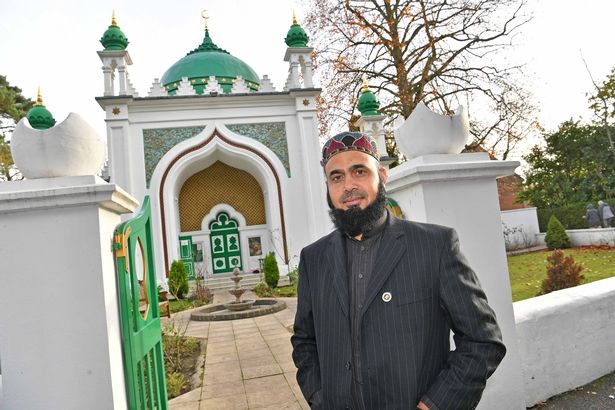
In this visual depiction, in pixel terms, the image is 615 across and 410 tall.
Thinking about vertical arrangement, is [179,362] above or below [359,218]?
below

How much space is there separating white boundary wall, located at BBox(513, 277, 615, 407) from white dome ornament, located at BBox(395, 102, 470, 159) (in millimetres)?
1380

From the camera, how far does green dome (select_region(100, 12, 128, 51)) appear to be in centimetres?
1279

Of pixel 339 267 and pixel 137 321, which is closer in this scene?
pixel 339 267

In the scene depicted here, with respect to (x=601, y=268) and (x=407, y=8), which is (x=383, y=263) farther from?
(x=407, y=8)

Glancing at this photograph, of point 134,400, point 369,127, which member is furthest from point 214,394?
point 369,127

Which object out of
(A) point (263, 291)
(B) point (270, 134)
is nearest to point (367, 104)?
(A) point (263, 291)

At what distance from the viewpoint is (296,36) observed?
1384 centimetres

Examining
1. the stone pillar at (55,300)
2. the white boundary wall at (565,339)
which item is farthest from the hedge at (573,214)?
the stone pillar at (55,300)

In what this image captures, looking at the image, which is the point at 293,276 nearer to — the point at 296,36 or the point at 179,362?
the point at 296,36

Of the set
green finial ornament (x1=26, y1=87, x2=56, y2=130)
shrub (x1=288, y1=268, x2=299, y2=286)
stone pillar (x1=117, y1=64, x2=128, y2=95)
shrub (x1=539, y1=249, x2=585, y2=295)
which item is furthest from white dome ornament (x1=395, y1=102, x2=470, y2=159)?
stone pillar (x1=117, y1=64, x2=128, y2=95)

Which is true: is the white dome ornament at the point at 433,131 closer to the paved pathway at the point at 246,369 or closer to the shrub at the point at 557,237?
the paved pathway at the point at 246,369

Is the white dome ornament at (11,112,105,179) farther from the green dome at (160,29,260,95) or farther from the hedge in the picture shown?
the hedge

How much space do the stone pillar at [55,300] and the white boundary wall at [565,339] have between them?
2.71 m

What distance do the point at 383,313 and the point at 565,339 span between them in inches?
100
